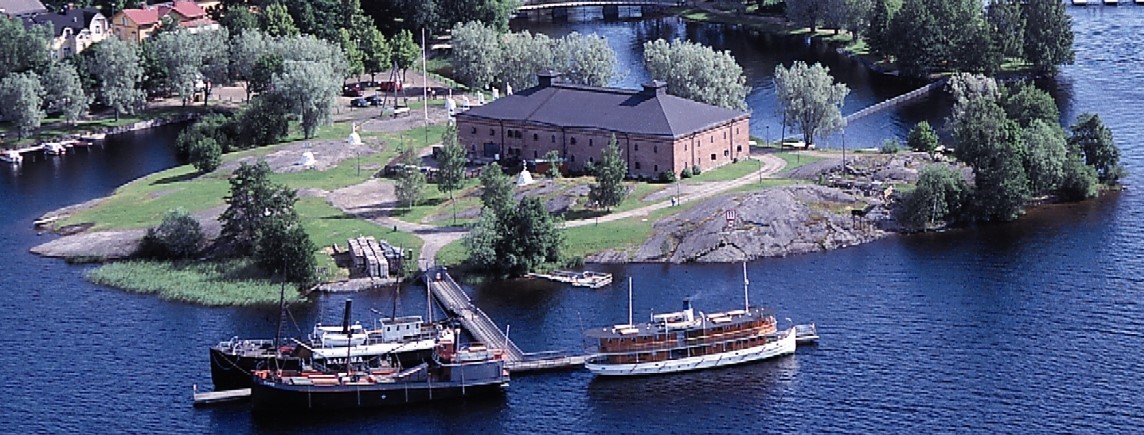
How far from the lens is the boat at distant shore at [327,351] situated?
11350 cm

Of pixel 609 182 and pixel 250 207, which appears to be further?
pixel 609 182


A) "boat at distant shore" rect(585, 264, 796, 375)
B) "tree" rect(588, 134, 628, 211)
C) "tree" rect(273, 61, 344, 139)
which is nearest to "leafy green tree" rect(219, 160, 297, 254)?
"tree" rect(588, 134, 628, 211)

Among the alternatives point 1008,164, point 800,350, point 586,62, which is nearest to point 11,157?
point 586,62

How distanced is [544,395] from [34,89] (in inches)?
4151

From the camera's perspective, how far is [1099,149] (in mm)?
157875

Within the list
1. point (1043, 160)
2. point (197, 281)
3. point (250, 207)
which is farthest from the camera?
point (1043, 160)

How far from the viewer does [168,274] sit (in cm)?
14100

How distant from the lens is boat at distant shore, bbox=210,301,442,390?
372ft

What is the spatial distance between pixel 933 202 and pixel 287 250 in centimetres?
5122

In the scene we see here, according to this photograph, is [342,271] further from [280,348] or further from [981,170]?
[981,170]

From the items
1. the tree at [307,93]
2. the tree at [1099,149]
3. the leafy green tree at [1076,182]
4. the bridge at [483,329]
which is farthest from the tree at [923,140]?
the tree at [307,93]

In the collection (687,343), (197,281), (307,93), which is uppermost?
(307,93)

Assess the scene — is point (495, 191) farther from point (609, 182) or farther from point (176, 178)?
point (176, 178)

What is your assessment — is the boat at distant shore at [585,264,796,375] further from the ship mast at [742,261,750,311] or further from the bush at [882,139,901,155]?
the bush at [882,139,901,155]
